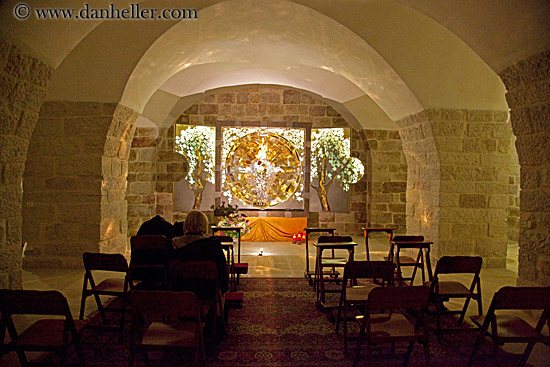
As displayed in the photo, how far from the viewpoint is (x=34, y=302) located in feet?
7.19

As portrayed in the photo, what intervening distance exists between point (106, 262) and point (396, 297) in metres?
2.06

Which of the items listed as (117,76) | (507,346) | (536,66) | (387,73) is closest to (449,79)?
(387,73)

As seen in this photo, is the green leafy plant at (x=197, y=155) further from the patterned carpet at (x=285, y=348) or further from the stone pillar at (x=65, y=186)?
the patterned carpet at (x=285, y=348)

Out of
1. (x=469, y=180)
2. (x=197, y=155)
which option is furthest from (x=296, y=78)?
(x=469, y=180)

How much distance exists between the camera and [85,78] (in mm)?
5199

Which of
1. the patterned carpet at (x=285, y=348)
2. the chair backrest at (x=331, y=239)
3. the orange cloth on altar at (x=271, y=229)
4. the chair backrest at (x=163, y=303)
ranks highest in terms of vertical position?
the chair backrest at (x=331, y=239)

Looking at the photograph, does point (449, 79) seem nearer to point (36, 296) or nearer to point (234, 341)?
point (234, 341)

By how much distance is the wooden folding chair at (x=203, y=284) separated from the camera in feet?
9.79

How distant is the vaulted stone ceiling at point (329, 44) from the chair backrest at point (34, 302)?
1.81 metres

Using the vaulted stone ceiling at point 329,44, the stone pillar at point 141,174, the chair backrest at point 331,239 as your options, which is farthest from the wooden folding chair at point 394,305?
the stone pillar at point 141,174

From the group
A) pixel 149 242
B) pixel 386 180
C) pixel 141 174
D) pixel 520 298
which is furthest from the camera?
pixel 386 180

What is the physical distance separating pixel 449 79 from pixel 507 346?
3.33 meters

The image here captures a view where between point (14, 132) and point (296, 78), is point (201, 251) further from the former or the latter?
point (296, 78)

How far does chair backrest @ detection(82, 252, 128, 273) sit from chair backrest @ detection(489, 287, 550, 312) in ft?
7.87
